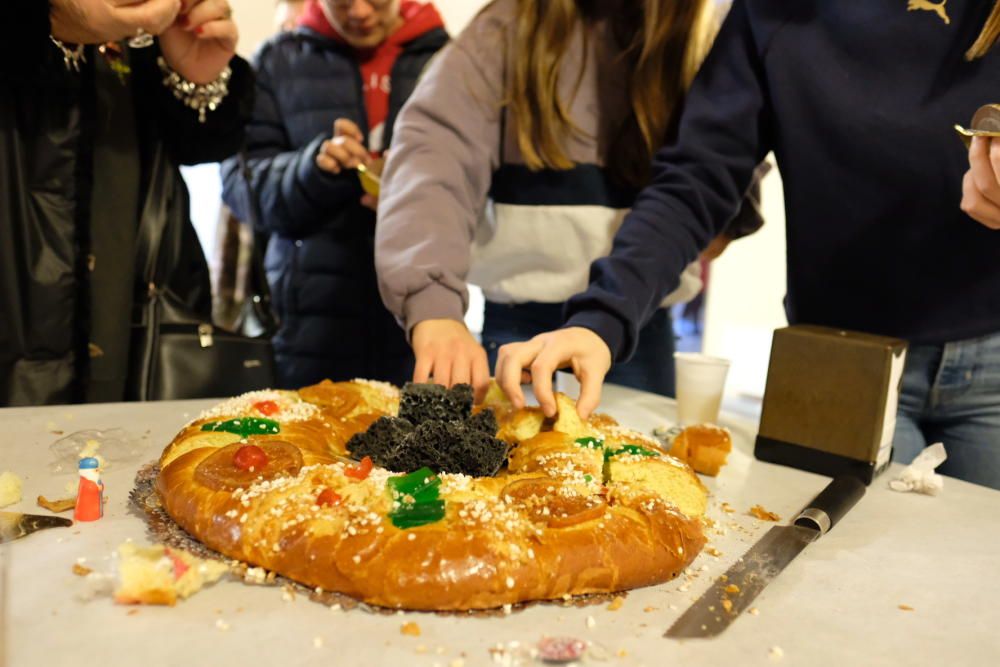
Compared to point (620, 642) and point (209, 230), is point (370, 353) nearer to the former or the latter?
point (620, 642)

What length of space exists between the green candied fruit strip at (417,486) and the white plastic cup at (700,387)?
70cm

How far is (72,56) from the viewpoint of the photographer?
143 centimetres

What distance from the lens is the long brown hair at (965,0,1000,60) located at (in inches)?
45.4

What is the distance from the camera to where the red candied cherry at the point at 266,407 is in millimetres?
1155

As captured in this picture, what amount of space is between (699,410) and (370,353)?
945 mm

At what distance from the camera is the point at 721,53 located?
56.4 inches

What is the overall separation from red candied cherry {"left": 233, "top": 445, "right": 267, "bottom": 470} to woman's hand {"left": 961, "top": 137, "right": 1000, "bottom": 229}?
92 centimetres

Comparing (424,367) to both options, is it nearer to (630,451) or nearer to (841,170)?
(630,451)

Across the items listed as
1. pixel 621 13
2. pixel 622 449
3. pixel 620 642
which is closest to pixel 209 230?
pixel 621 13

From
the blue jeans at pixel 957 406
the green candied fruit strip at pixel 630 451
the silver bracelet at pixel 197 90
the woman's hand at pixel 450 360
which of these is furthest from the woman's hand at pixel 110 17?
the blue jeans at pixel 957 406

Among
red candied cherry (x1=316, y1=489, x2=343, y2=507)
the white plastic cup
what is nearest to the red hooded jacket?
the white plastic cup

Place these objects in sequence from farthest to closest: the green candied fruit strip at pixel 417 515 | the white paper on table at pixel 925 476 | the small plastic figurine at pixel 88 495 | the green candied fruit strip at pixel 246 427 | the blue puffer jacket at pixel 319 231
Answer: the blue puffer jacket at pixel 319 231 → the white paper on table at pixel 925 476 → the green candied fruit strip at pixel 246 427 → the small plastic figurine at pixel 88 495 → the green candied fruit strip at pixel 417 515

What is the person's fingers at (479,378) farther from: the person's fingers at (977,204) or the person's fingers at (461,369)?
the person's fingers at (977,204)

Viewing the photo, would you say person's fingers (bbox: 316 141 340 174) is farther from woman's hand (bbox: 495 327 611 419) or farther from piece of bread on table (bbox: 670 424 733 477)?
piece of bread on table (bbox: 670 424 733 477)
